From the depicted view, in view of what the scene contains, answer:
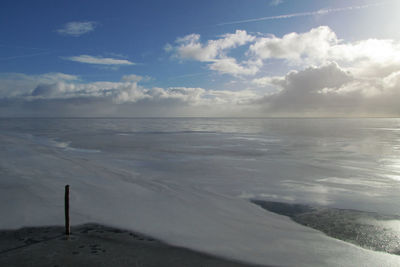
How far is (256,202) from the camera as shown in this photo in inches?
379

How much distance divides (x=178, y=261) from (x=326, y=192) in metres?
7.32

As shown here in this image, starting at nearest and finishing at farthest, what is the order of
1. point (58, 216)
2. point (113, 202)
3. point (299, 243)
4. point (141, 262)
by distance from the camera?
1. point (141, 262)
2. point (299, 243)
3. point (58, 216)
4. point (113, 202)

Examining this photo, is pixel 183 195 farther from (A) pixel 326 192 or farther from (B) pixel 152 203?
(A) pixel 326 192

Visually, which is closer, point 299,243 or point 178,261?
point 178,261

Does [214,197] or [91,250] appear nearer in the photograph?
[91,250]

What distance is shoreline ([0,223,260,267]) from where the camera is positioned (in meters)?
5.45

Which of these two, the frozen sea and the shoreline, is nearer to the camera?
the shoreline

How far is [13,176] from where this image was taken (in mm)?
12500

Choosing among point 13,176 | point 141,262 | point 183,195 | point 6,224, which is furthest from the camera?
point 13,176

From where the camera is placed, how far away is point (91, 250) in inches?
231

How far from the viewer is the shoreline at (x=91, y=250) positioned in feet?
17.9

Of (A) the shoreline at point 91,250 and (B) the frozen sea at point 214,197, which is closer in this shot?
(A) the shoreline at point 91,250

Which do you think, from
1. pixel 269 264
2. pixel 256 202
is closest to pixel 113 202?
pixel 256 202

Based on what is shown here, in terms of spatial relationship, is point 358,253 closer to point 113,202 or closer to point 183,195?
point 183,195
